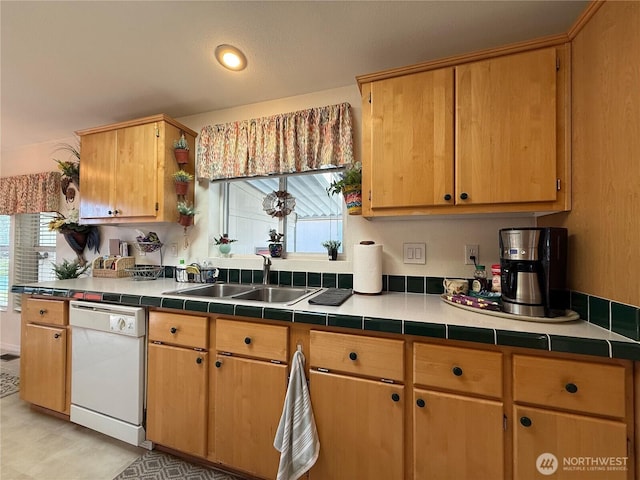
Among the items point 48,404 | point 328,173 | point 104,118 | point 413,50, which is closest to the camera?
point 413,50

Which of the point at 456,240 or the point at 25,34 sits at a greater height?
the point at 25,34

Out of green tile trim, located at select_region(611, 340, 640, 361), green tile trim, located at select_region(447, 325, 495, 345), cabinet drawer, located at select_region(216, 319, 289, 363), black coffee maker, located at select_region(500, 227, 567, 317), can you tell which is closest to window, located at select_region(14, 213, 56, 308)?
cabinet drawer, located at select_region(216, 319, 289, 363)

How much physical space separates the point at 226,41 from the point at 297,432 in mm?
2129

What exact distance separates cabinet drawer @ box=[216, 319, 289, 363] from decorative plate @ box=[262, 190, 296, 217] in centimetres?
99

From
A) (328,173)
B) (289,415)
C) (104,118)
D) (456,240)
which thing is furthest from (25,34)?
(456,240)

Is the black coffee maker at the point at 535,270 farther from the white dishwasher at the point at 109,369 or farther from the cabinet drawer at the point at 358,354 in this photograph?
the white dishwasher at the point at 109,369

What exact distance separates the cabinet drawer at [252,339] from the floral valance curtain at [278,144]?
112cm

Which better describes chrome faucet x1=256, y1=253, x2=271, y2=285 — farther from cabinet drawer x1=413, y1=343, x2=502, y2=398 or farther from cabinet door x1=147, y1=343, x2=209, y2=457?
cabinet drawer x1=413, y1=343, x2=502, y2=398

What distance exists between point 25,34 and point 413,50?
2.33 m

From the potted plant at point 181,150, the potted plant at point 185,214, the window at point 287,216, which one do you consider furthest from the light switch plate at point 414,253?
the potted plant at point 181,150

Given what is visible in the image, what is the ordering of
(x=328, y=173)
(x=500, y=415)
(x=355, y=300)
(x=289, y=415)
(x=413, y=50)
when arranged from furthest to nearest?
(x=328, y=173)
(x=413, y=50)
(x=355, y=300)
(x=289, y=415)
(x=500, y=415)

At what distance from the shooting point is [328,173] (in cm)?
199

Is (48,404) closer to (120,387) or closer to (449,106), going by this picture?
(120,387)

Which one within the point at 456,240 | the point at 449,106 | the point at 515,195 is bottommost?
the point at 456,240
